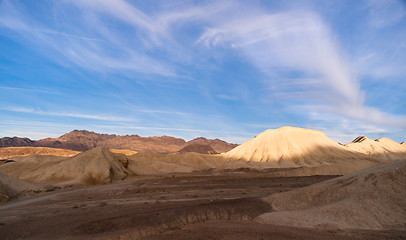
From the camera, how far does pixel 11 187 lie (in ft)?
62.4

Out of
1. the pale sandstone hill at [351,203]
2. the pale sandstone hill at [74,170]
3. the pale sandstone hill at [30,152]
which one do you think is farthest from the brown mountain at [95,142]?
the pale sandstone hill at [351,203]

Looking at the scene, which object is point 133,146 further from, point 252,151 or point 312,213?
point 312,213

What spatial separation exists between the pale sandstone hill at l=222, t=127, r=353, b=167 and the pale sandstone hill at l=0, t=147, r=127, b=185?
33.0m

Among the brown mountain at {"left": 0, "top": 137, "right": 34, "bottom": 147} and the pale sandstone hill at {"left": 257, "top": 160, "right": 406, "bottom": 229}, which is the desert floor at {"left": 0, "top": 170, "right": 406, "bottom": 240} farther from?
the brown mountain at {"left": 0, "top": 137, "right": 34, "bottom": 147}

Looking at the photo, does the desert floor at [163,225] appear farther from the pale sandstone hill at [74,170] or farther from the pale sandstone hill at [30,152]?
the pale sandstone hill at [30,152]

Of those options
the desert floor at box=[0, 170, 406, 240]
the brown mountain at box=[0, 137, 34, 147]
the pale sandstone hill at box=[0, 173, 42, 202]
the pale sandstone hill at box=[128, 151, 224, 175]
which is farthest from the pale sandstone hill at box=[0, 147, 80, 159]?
the brown mountain at box=[0, 137, 34, 147]

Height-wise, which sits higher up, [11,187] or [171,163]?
[171,163]

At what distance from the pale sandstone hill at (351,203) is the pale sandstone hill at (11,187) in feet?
56.8

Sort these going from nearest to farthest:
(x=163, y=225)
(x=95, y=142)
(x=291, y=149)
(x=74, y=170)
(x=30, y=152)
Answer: (x=163, y=225), (x=74, y=170), (x=291, y=149), (x=30, y=152), (x=95, y=142)

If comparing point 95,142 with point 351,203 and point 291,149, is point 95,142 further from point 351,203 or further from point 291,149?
point 351,203

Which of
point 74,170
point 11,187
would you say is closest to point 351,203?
point 11,187

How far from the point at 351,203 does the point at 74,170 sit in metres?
26.4

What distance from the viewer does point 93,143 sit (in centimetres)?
16500

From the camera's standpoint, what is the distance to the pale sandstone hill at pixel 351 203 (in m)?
8.83
